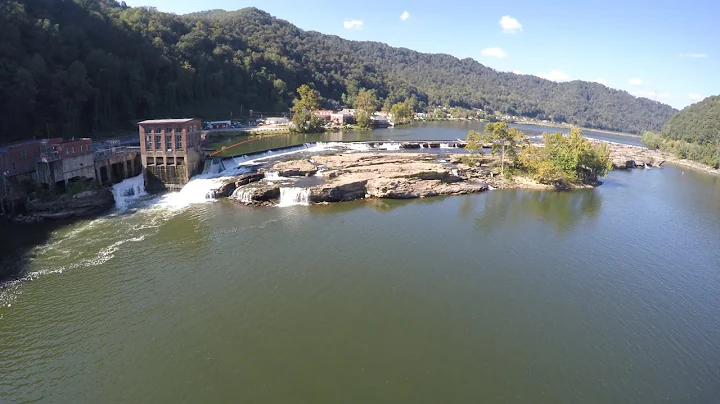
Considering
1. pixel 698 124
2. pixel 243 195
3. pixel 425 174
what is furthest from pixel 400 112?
pixel 243 195

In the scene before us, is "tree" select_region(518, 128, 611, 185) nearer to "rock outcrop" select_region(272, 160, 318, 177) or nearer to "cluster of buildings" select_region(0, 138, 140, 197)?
"rock outcrop" select_region(272, 160, 318, 177)

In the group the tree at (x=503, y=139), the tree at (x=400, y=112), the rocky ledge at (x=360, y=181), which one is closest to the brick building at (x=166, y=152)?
the rocky ledge at (x=360, y=181)

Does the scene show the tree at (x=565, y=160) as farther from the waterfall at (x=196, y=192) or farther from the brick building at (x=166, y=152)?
the brick building at (x=166, y=152)

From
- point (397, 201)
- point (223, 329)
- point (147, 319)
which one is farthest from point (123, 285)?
point (397, 201)

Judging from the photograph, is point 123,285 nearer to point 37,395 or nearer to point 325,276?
point 37,395

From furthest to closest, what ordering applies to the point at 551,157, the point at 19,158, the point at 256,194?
the point at 551,157 → the point at 256,194 → the point at 19,158

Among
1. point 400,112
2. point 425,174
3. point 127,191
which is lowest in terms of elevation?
point 127,191

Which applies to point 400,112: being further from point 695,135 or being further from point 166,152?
point 166,152
